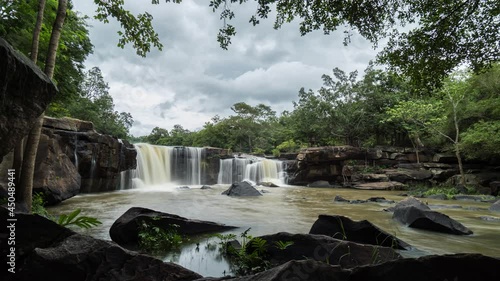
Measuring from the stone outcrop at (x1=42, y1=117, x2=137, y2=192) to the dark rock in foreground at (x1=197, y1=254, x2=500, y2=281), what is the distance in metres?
13.5

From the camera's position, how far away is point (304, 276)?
78.0 inches

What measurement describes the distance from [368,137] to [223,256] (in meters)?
28.9

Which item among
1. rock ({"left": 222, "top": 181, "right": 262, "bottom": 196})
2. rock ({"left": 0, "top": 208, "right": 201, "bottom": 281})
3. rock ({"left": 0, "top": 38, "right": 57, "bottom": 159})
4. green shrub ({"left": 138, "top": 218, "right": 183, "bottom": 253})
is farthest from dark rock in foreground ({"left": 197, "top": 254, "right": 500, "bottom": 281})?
rock ({"left": 222, "top": 181, "right": 262, "bottom": 196})

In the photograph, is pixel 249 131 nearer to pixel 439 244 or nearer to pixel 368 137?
pixel 368 137

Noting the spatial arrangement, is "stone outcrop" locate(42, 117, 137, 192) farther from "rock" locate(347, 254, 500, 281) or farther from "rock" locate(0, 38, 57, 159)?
"rock" locate(347, 254, 500, 281)

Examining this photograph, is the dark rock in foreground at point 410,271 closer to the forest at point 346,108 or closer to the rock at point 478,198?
the forest at point 346,108

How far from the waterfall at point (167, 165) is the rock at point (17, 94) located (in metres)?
17.9

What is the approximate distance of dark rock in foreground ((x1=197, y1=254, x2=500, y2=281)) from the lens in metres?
1.92

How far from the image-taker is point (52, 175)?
888 centimetres

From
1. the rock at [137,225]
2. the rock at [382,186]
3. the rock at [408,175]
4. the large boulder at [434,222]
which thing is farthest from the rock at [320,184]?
the rock at [137,225]

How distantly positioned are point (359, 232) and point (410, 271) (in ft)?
7.76

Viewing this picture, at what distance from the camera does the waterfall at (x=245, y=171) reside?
2656 cm

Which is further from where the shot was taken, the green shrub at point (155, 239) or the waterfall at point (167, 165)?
the waterfall at point (167, 165)

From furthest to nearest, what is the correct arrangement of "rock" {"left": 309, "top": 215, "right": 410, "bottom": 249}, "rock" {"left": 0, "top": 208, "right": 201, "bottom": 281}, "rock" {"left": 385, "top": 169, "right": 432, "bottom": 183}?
1. "rock" {"left": 385, "top": 169, "right": 432, "bottom": 183}
2. "rock" {"left": 309, "top": 215, "right": 410, "bottom": 249}
3. "rock" {"left": 0, "top": 208, "right": 201, "bottom": 281}
